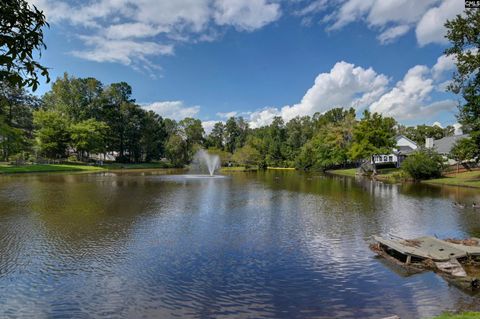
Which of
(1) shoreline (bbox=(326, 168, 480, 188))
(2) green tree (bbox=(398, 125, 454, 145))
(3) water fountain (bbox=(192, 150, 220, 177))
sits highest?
(2) green tree (bbox=(398, 125, 454, 145))

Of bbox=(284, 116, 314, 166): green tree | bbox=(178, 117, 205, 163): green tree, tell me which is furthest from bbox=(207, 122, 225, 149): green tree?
bbox=(284, 116, 314, 166): green tree

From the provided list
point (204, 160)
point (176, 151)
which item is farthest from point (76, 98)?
point (204, 160)

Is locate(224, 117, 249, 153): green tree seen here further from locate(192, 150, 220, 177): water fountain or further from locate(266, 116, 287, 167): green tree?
locate(192, 150, 220, 177): water fountain

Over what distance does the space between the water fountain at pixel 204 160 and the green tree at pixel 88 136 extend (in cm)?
2425

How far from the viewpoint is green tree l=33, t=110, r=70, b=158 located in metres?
73.6

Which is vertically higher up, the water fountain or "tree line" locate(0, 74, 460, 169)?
"tree line" locate(0, 74, 460, 169)

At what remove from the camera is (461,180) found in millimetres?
41000

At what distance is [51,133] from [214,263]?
241 ft

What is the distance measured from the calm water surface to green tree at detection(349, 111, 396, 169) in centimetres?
3435

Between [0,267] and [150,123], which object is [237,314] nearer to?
[0,267]

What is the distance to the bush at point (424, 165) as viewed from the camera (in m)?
45.1

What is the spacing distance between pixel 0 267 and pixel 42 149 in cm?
7121

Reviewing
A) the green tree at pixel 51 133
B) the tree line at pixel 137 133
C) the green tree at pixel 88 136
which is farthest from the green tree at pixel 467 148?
the green tree at pixel 51 133

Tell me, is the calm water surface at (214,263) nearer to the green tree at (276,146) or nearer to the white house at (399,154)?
the white house at (399,154)
